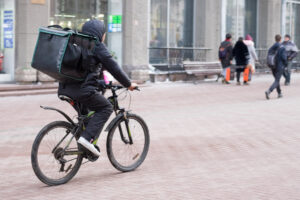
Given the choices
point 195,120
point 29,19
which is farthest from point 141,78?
point 195,120

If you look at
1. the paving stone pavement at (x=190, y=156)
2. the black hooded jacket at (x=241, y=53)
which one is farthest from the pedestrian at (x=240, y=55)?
Result: the paving stone pavement at (x=190, y=156)

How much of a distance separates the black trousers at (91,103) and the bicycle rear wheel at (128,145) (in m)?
0.33

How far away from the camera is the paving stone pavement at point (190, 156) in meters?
5.77

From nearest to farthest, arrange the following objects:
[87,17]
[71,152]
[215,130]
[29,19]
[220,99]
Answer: [71,152]
[215,130]
[220,99]
[29,19]
[87,17]

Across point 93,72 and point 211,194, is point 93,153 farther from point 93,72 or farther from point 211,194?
point 211,194

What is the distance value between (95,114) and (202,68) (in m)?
17.2

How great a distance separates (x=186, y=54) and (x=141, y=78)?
3689mm

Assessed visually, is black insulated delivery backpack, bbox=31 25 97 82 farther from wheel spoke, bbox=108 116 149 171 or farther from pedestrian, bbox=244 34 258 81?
pedestrian, bbox=244 34 258 81

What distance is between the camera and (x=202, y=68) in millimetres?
23000

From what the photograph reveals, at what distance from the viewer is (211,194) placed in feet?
18.5

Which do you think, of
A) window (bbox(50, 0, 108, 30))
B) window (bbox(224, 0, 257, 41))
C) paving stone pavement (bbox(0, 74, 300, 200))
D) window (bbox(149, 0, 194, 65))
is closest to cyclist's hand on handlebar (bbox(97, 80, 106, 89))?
paving stone pavement (bbox(0, 74, 300, 200))

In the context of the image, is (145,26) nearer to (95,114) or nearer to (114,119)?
(114,119)

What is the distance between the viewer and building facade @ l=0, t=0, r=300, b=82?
18.6 m

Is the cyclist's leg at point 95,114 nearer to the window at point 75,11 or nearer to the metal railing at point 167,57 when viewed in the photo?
the window at point 75,11
